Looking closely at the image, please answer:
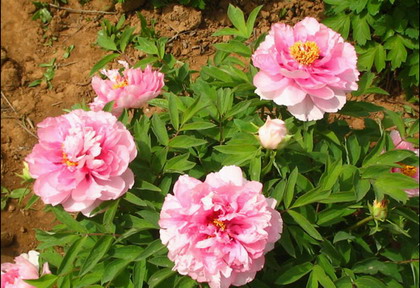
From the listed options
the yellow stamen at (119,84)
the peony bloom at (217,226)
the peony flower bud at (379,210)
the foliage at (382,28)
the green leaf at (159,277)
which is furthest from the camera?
the foliage at (382,28)

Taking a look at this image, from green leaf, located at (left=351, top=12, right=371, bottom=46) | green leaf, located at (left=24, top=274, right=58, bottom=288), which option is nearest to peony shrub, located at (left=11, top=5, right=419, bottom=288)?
green leaf, located at (left=24, top=274, right=58, bottom=288)

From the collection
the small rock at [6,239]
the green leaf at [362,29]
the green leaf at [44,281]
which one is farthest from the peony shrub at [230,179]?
the small rock at [6,239]

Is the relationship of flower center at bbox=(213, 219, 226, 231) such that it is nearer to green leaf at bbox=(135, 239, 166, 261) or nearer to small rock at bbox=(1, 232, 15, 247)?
green leaf at bbox=(135, 239, 166, 261)

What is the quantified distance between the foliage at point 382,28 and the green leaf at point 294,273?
4.56 ft

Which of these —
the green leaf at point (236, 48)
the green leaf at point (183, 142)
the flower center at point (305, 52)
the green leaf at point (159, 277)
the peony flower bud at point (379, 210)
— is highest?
the flower center at point (305, 52)

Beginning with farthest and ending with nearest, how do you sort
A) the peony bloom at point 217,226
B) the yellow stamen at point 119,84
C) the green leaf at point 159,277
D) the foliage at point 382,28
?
the foliage at point 382,28, the yellow stamen at point 119,84, the green leaf at point 159,277, the peony bloom at point 217,226

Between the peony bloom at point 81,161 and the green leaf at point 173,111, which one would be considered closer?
the peony bloom at point 81,161

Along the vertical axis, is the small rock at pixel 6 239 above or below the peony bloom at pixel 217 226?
below

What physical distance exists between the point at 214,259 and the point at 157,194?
0.32 m

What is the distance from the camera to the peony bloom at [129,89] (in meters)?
1.21

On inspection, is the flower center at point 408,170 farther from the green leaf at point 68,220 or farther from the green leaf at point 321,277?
the green leaf at point 68,220

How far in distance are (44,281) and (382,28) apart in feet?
6.16

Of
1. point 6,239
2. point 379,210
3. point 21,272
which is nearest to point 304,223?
point 379,210

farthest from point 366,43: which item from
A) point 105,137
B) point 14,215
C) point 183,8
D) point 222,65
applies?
point 14,215
